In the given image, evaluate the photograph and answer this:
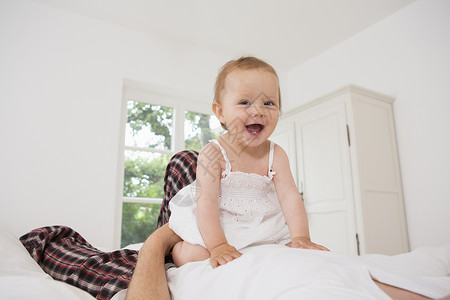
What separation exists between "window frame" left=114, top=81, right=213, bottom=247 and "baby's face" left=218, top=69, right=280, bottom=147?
242 centimetres

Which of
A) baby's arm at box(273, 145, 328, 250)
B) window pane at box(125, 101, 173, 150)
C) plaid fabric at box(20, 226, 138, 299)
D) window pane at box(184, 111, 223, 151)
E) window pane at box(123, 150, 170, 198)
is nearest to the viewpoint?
plaid fabric at box(20, 226, 138, 299)

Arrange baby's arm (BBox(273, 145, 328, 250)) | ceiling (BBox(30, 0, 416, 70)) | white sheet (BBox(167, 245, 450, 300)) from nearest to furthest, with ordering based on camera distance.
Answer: white sheet (BBox(167, 245, 450, 300)) → baby's arm (BBox(273, 145, 328, 250)) → ceiling (BBox(30, 0, 416, 70))

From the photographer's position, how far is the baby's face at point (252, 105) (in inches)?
36.4

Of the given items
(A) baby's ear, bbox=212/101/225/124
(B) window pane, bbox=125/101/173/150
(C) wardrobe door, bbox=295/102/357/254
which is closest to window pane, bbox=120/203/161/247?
(B) window pane, bbox=125/101/173/150

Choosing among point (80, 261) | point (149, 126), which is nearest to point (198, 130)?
point (149, 126)

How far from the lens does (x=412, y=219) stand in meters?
2.78

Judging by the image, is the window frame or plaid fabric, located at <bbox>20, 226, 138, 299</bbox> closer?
plaid fabric, located at <bbox>20, 226, 138, 299</bbox>

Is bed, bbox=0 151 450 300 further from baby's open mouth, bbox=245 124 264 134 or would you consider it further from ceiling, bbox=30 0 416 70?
ceiling, bbox=30 0 416 70

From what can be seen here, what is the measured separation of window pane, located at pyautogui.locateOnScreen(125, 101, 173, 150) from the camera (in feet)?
11.3

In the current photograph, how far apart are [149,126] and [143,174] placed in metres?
0.52

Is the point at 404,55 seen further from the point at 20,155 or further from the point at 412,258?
the point at 20,155

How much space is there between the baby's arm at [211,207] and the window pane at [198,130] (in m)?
2.76

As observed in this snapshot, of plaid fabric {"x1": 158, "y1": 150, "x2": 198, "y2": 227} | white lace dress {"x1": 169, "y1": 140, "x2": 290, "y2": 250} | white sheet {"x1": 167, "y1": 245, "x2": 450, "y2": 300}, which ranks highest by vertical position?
plaid fabric {"x1": 158, "y1": 150, "x2": 198, "y2": 227}

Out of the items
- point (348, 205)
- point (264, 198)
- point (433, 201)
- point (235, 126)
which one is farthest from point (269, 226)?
point (433, 201)
